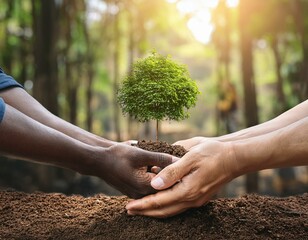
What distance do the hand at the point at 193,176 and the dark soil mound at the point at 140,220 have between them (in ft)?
0.35

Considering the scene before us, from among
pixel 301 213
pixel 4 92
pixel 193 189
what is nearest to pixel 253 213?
pixel 301 213

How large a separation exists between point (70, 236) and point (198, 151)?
657 mm

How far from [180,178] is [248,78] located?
617cm

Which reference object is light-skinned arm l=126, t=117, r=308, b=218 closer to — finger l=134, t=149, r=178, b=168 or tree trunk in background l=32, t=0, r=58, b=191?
finger l=134, t=149, r=178, b=168

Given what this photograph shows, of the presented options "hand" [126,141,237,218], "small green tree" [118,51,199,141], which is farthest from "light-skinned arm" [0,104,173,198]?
"small green tree" [118,51,199,141]

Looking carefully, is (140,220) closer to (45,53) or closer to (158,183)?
(158,183)

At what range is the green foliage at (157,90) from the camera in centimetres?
251

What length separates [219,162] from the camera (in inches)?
85.0

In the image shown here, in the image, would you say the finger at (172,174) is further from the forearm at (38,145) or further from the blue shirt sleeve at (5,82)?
the blue shirt sleeve at (5,82)

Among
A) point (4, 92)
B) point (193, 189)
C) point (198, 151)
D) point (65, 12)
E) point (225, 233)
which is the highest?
point (65, 12)

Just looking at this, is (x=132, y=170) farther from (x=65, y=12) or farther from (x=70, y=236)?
(x=65, y=12)

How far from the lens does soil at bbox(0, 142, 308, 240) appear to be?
2125mm

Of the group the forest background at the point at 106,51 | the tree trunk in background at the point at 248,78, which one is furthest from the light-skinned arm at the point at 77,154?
the tree trunk in background at the point at 248,78

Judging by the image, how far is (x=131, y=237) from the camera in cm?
209
